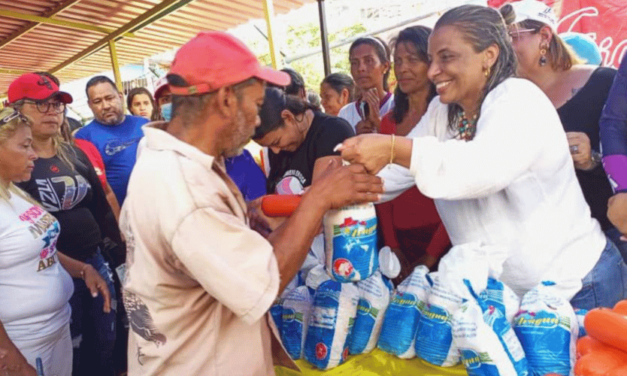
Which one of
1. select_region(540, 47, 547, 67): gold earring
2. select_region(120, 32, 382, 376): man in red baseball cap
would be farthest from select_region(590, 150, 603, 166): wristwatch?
select_region(120, 32, 382, 376): man in red baseball cap

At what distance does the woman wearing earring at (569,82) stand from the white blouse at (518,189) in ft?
1.16

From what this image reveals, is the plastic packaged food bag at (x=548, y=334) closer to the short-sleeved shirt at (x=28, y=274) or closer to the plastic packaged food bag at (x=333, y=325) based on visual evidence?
the plastic packaged food bag at (x=333, y=325)

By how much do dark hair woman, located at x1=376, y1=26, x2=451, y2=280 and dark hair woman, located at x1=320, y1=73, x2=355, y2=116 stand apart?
1677 mm

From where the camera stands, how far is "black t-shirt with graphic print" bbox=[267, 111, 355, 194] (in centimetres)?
221

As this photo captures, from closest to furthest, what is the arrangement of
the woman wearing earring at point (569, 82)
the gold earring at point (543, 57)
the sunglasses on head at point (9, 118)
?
the woman wearing earring at point (569, 82), the gold earring at point (543, 57), the sunglasses on head at point (9, 118)

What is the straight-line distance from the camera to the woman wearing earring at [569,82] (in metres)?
1.80

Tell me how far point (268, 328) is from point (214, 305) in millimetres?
282

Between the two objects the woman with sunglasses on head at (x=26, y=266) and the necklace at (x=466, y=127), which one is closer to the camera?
the necklace at (x=466, y=127)

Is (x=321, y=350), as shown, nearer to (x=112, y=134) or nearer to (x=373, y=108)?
(x=373, y=108)

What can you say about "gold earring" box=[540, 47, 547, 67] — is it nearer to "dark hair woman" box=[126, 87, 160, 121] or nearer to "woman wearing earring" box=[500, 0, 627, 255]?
"woman wearing earring" box=[500, 0, 627, 255]

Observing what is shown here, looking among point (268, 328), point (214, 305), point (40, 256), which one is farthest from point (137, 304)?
point (40, 256)

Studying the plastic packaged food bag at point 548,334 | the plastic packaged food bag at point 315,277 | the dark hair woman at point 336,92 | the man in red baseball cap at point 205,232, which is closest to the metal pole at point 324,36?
the dark hair woman at point 336,92

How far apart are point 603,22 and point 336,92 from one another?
2325 mm

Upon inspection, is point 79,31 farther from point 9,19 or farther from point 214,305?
point 214,305
